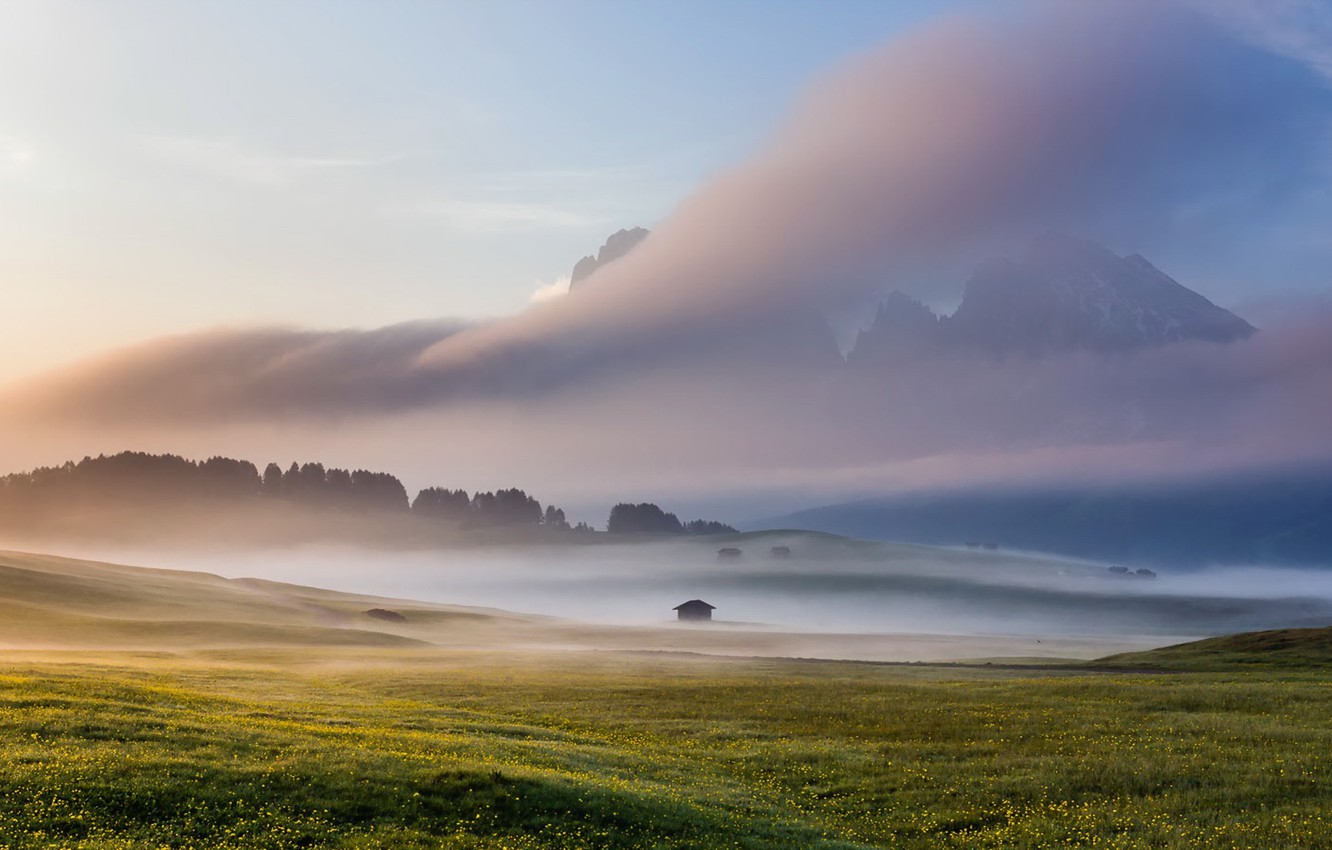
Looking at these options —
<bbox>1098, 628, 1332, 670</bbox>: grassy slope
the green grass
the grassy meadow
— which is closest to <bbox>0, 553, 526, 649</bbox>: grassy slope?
the grassy meadow

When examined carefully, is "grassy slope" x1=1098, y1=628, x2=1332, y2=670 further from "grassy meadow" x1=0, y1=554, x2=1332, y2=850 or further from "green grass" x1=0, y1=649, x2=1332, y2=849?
"green grass" x1=0, y1=649, x2=1332, y2=849

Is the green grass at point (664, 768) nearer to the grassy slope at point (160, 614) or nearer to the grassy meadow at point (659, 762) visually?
the grassy meadow at point (659, 762)

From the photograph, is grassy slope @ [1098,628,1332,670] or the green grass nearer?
the green grass

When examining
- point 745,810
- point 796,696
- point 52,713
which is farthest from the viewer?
point 796,696

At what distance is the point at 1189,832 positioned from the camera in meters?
28.1

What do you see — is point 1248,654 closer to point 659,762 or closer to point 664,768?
point 659,762

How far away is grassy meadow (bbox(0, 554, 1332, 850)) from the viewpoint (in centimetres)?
2728

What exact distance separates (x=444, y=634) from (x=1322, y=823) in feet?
497

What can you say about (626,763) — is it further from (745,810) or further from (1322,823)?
(1322,823)

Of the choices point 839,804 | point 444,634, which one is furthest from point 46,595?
point 839,804

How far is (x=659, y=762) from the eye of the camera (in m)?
39.7

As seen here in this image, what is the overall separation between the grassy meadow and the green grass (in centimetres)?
13

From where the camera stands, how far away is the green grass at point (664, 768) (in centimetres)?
2719

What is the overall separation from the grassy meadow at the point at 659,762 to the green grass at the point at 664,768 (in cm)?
13
